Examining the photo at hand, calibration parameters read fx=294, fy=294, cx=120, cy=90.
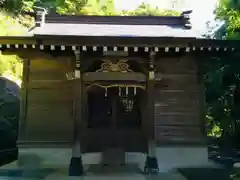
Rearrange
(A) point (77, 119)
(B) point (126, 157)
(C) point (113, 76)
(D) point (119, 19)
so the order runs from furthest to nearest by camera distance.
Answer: (D) point (119, 19) → (B) point (126, 157) → (C) point (113, 76) → (A) point (77, 119)

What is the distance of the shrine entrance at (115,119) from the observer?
30.5ft

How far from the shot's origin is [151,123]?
8195mm

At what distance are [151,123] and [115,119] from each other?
1578 millimetres

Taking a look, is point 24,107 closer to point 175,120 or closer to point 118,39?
point 118,39

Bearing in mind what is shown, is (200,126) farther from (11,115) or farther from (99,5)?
(99,5)

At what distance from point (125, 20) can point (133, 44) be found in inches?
160

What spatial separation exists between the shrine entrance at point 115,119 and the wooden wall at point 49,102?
29.7 inches

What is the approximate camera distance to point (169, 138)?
31.6 feet

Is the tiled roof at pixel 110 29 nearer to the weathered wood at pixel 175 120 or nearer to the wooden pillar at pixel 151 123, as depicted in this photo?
the wooden pillar at pixel 151 123

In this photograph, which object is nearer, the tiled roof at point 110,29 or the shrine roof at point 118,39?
the shrine roof at point 118,39

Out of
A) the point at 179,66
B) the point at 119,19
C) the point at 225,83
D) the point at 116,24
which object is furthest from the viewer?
the point at 119,19

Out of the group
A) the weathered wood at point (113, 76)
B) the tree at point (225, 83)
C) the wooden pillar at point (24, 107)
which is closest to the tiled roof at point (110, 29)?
the tree at point (225, 83)

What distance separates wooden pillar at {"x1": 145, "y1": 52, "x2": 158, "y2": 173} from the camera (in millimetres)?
8086

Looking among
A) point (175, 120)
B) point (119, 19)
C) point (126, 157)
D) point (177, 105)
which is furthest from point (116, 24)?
point (126, 157)
